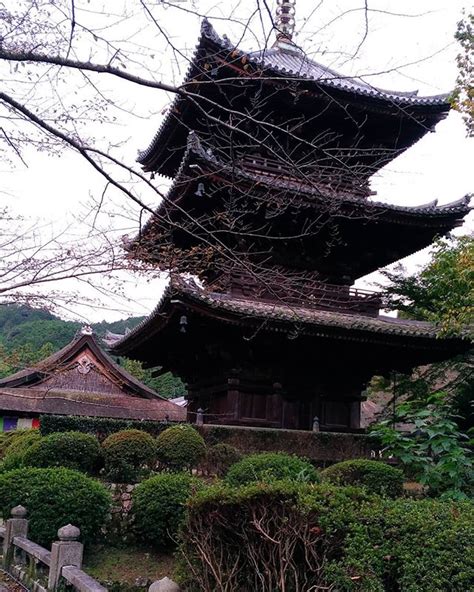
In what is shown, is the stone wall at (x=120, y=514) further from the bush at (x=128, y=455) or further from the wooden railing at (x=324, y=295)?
the wooden railing at (x=324, y=295)

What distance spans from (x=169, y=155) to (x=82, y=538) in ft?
31.2

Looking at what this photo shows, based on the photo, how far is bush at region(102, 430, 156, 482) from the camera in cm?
945

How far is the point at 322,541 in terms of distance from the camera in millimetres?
4664

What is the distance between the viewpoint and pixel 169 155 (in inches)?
585

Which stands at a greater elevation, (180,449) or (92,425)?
(92,425)

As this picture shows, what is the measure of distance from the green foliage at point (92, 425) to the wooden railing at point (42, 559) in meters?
2.02

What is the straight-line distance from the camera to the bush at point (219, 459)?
9.83 meters

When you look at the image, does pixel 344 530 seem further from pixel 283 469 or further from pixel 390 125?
pixel 390 125

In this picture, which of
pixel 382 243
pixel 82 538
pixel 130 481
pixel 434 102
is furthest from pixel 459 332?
pixel 82 538

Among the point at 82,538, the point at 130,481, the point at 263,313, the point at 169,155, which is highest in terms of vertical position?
the point at 169,155

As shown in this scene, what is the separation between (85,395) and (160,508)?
62.0 feet

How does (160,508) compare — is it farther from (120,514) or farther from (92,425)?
(92,425)

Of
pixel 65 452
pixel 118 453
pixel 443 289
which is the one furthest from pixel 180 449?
pixel 443 289

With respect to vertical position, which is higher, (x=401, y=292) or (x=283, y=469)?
(x=401, y=292)
